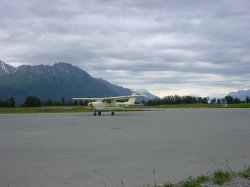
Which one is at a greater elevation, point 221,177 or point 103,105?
point 103,105

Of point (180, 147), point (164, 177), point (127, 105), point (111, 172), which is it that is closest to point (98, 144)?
point (180, 147)

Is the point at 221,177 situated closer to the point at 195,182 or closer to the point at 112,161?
the point at 195,182

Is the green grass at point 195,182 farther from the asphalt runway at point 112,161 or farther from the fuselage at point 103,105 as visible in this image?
the fuselage at point 103,105

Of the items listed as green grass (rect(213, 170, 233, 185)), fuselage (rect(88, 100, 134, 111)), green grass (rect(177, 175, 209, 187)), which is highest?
fuselage (rect(88, 100, 134, 111))

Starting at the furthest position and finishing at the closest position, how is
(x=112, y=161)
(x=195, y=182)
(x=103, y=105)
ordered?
(x=103, y=105) < (x=112, y=161) < (x=195, y=182)

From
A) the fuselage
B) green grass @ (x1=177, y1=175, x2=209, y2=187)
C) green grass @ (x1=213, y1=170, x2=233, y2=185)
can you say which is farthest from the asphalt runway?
the fuselage

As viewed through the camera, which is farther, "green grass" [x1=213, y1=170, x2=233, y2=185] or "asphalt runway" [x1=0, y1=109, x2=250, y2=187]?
"asphalt runway" [x1=0, y1=109, x2=250, y2=187]

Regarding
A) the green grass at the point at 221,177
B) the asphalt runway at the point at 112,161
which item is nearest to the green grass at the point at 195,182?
the green grass at the point at 221,177

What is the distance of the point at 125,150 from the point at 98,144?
163 centimetres

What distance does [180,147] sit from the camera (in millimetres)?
10172

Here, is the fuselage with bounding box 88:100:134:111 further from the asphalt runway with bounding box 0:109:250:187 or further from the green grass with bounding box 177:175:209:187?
the green grass with bounding box 177:175:209:187

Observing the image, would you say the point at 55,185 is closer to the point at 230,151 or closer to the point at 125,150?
the point at 125,150

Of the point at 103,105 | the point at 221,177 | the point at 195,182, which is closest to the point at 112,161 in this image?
the point at 195,182

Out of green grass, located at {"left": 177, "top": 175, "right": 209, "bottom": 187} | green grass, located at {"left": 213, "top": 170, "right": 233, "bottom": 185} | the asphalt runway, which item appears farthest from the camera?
the asphalt runway
